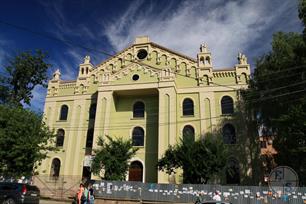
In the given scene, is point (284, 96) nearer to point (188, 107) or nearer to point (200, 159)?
point (200, 159)

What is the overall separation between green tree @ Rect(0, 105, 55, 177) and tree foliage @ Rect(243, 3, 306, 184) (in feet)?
65.7

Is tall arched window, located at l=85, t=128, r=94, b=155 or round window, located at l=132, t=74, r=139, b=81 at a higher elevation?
round window, located at l=132, t=74, r=139, b=81

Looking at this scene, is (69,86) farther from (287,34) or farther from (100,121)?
(287,34)

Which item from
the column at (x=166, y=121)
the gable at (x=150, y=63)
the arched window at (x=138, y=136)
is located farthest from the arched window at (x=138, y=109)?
the column at (x=166, y=121)

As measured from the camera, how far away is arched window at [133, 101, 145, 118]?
31156 mm

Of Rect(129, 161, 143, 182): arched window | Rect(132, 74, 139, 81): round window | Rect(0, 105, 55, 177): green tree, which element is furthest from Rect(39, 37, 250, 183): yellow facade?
Rect(0, 105, 55, 177): green tree

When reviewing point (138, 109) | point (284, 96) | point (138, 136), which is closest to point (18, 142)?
point (138, 136)

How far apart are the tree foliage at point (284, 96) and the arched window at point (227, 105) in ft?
5.61

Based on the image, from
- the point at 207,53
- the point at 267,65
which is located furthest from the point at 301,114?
the point at 207,53

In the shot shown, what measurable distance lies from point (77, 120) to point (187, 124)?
13.0 meters

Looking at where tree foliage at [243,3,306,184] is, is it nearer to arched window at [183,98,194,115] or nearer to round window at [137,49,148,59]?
arched window at [183,98,194,115]

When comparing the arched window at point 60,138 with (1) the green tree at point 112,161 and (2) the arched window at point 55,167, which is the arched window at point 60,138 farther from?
(1) the green tree at point 112,161

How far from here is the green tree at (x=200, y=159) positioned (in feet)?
70.3

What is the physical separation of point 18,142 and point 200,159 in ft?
49.3
